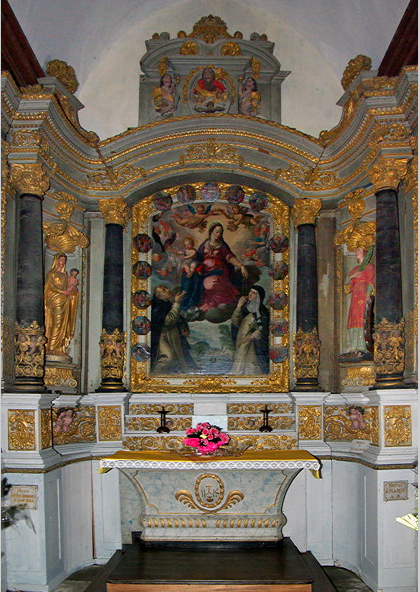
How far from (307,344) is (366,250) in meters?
1.42

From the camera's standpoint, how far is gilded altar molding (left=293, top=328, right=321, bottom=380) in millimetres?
8359

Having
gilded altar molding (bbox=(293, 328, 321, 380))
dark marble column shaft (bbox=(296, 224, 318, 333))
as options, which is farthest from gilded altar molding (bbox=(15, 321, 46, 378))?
dark marble column shaft (bbox=(296, 224, 318, 333))

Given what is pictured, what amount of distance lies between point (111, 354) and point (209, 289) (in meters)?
1.60

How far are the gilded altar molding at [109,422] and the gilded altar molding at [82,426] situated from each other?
0.12 m

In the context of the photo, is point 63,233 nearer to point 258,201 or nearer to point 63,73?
point 63,73

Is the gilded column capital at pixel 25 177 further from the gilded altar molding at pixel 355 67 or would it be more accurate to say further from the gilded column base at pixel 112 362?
the gilded altar molding at pixel 355 67

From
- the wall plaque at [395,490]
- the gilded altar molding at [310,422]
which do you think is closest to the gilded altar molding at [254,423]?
the gilded altar molding at [310,422]

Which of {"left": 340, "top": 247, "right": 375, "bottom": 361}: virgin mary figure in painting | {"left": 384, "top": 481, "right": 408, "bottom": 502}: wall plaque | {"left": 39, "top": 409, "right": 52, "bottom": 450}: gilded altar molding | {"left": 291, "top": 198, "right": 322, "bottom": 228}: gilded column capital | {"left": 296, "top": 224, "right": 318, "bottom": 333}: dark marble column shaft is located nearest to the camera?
{"left": 384, "top": 481, "right": 408, "bottom": 502}: wall plaque

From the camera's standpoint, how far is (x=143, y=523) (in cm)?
707

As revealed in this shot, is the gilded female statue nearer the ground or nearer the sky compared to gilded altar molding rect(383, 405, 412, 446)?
nearer the sky

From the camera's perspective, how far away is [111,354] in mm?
8438

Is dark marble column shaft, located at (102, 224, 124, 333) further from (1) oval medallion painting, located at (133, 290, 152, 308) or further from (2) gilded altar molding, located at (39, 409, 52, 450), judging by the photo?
(2) gilded altar molding, located at (39, 409, 52, 450)

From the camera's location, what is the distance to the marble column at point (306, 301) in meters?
8.36

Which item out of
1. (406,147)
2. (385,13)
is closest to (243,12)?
(385,13)
